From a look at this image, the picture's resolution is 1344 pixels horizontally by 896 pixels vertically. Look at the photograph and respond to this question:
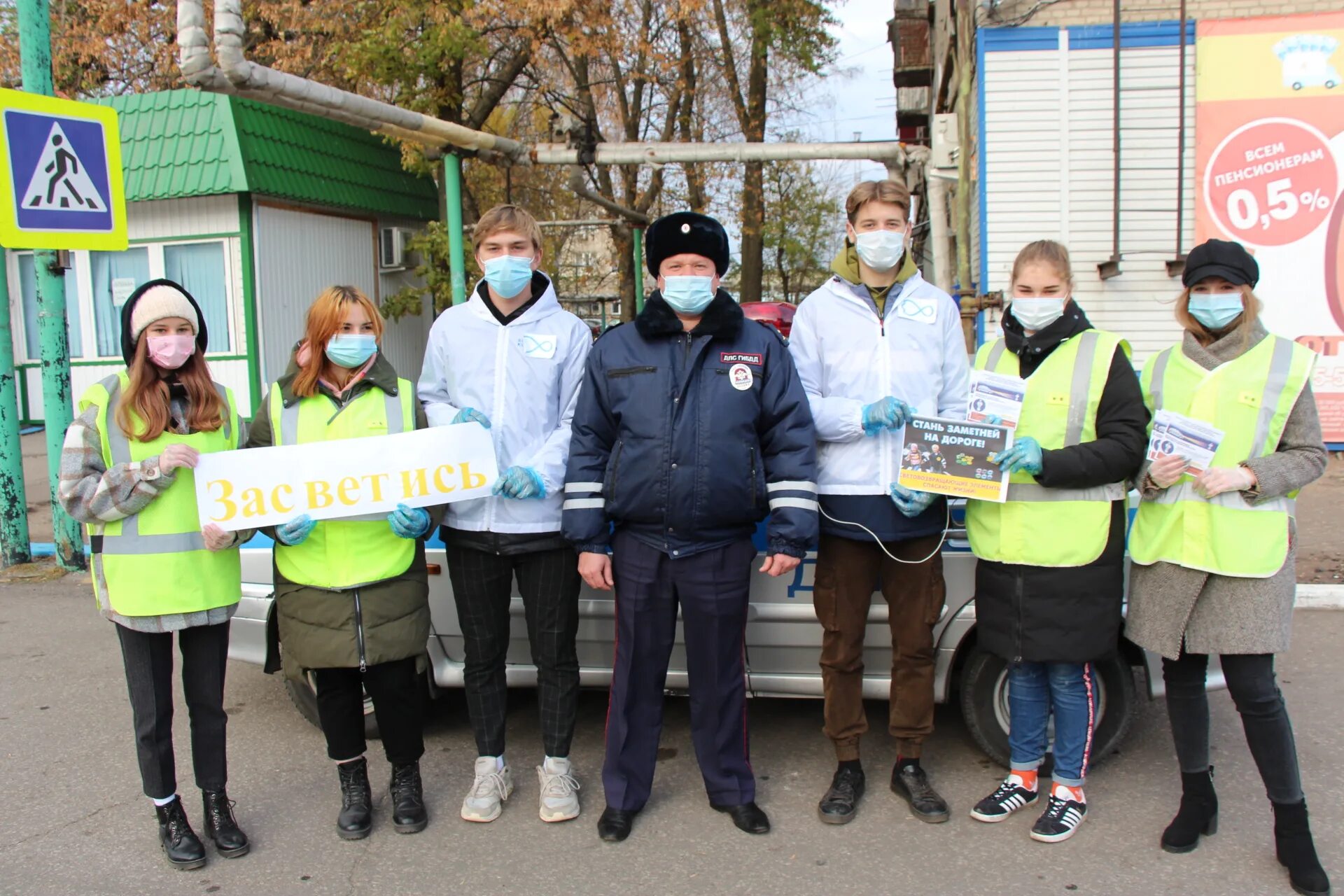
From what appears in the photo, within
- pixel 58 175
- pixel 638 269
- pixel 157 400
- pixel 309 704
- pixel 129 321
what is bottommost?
pixel 309 704

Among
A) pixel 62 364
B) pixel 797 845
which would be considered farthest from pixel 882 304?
pixel 62 364

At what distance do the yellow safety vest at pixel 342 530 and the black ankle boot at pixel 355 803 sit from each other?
2.23 ft

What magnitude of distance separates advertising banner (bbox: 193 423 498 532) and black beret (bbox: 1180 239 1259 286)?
227cm

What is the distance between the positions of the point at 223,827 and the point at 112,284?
11.4 m

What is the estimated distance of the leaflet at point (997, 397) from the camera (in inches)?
129

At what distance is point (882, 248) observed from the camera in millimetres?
3475

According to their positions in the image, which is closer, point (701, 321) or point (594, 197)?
point (701, 321)

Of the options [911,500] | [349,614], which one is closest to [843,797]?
[911,500]

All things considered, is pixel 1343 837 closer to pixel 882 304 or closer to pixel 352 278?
pixel 882 304

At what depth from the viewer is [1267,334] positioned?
3191 millimetres

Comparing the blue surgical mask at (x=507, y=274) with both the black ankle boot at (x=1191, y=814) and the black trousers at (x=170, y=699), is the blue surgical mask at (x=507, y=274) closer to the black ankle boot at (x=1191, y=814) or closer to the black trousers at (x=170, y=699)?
the black trousers at (x=170, y=699)

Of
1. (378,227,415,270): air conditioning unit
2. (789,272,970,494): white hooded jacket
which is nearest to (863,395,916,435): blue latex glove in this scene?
(789,272,970,494): white hooded jacket

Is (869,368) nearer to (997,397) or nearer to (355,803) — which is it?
(997,397)

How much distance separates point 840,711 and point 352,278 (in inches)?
465
